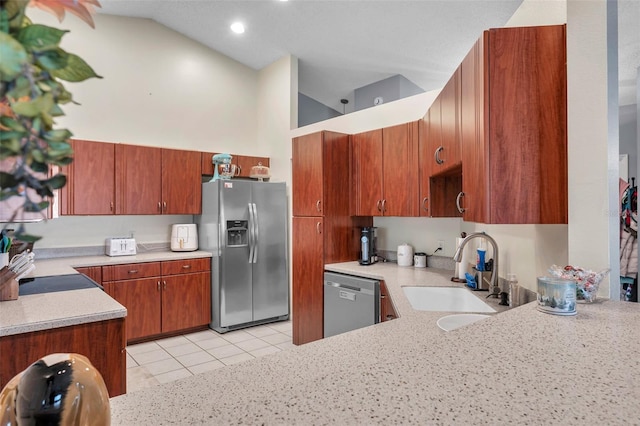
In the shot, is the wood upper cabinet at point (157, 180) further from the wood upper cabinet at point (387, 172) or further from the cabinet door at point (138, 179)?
the wood upper cabinet at point (387, 172)

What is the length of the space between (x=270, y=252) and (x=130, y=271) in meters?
1.53

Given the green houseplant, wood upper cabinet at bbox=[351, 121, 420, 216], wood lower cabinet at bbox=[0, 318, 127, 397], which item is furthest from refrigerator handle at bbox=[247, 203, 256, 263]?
the green houseplant

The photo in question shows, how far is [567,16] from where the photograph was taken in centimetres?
153

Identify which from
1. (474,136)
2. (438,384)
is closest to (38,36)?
(438,384)

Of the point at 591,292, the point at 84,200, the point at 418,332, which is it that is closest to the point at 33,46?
the point at 418,332

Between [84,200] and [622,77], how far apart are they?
14.0ft

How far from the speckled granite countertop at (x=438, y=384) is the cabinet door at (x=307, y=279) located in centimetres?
237

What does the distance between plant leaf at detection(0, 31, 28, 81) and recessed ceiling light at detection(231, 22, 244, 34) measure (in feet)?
14.5

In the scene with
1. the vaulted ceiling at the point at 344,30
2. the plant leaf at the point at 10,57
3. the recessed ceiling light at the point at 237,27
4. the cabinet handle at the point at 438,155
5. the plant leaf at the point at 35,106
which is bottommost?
the plant leaf at the point at 35,106

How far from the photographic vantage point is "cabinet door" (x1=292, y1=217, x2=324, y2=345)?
3.51m

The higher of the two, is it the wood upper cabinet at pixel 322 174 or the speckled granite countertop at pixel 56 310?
the wood upper cabinet at pixel 322 174

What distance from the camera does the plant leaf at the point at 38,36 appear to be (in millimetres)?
334

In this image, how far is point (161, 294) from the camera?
13.0 feet

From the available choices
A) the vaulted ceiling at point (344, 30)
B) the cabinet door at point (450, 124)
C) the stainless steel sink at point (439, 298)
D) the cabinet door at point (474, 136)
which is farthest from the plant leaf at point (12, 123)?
the vaulted ceiling at point (344, 30)
